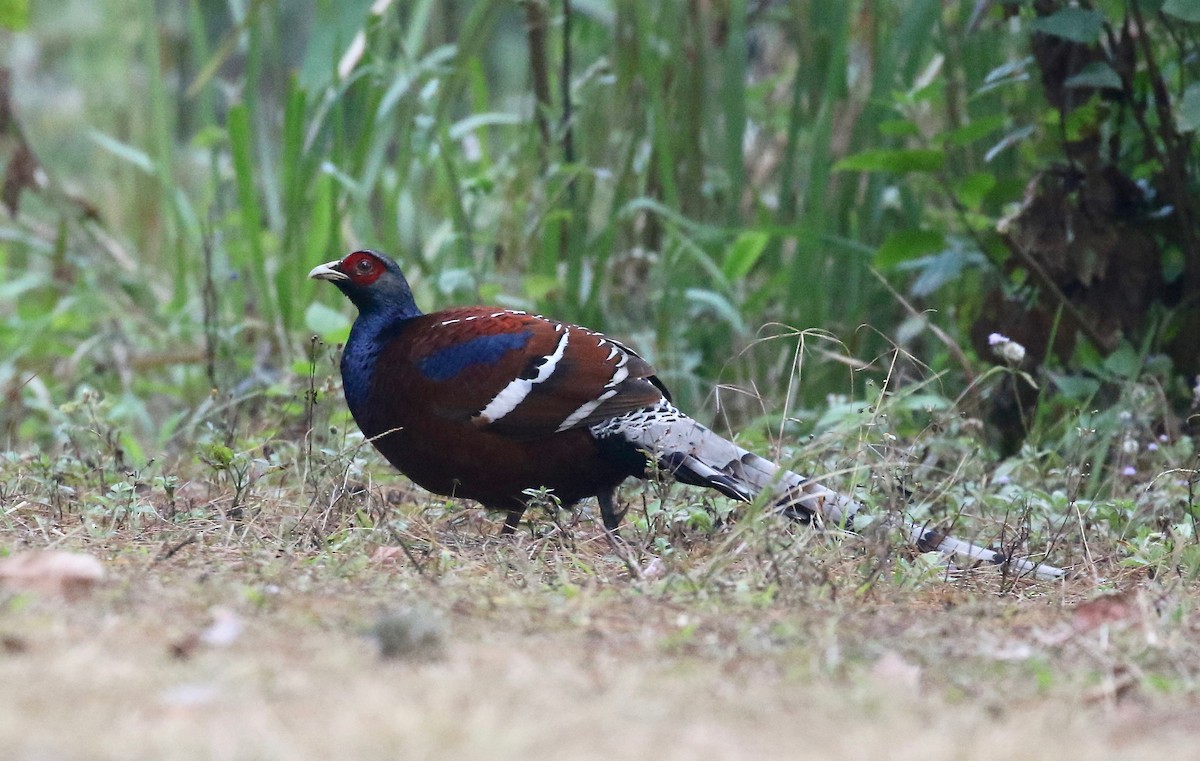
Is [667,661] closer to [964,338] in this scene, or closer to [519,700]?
[519,700]

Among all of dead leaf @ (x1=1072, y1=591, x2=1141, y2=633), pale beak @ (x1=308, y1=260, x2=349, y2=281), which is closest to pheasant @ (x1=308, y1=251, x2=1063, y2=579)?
pale beak @ (x1=308, y1=260, x2=349, y2=281)

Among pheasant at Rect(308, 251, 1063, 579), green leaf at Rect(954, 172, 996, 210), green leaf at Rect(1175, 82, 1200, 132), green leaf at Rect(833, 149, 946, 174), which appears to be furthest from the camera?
green leaf at Rect(954, 172, 996, 210)

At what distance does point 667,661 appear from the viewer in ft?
7.97

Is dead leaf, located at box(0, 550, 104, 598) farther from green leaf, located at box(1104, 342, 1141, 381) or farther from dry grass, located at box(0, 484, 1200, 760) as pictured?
green leaf, located at box(1104, 342, 1141, 381)

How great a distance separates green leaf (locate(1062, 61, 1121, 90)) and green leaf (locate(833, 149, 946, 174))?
56 centimetres

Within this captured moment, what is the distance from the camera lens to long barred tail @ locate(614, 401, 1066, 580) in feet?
11.4

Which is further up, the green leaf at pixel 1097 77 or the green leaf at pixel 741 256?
the green leaf at pixel 1097 77

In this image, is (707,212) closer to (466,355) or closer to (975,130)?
(975,130)

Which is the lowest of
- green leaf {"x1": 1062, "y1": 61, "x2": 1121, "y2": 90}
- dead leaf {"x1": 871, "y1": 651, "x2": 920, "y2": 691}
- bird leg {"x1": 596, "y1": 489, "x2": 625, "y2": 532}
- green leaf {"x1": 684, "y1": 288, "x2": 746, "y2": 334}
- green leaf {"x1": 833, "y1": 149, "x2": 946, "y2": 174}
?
bird leg {"x1": 596, "y1": 489, "x2": 625, "y2": 532}

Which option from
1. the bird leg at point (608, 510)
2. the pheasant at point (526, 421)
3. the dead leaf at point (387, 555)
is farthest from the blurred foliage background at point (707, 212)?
the dead leaf at point (387, 555)

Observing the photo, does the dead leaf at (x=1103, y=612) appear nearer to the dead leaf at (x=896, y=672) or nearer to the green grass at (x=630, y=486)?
the green grass at (x=630, y=486)

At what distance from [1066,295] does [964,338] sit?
2.44ft

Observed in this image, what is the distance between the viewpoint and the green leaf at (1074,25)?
14.0 ft

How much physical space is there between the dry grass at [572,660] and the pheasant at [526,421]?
463 mm
